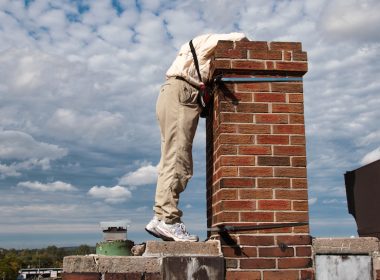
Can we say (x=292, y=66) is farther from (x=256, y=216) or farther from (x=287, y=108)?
(x=256, y=216)

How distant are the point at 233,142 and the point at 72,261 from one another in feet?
4.91

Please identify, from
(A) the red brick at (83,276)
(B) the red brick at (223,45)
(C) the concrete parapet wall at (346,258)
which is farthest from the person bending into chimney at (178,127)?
(C) the concrete parapet wall at (346,258)

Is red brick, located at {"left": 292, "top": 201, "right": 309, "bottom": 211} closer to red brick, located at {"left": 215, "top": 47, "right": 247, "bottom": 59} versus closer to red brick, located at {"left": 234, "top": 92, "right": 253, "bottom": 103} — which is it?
red brick, located at {"left": 234, "top": 92, "right": 253, "bottom": 103}

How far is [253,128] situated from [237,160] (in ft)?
0.97

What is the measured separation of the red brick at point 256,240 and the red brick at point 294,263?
16 centimetres

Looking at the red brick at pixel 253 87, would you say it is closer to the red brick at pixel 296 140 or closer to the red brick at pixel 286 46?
the red brick at pixel 286 46

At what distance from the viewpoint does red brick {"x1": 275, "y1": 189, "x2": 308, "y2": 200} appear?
3.82 meters

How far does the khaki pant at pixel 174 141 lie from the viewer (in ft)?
12.5

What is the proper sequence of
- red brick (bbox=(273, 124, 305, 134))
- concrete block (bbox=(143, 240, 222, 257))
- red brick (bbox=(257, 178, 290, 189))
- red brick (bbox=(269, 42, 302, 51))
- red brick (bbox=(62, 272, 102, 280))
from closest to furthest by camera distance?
red brick (bbox=(62, 272, 102, 280))
concrete block (bbox=(143, 240, 222, 257))
red brick (bbox=(257, 178, 290, 189))
red brick (bbox=(273, 124, 305, 134))
red brick (bbox=(269, 42, 302, 51))

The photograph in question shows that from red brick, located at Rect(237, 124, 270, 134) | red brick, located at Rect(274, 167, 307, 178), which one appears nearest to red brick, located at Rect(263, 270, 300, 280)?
red brick, located at Rect(274, 167, 307, 178)

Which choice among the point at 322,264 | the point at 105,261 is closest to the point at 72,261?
the point at 105,261

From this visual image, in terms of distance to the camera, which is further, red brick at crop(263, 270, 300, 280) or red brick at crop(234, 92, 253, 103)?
red brick at crop(234, 92, 253, 103)

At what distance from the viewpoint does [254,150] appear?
3861 millimetres

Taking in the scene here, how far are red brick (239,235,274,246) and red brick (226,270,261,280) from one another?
0.21 m
